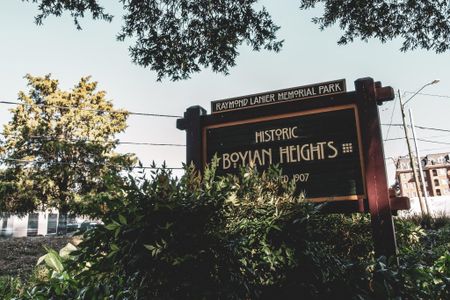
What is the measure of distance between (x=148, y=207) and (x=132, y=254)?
0.32 m

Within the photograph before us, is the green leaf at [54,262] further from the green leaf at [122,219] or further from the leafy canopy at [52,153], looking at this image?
the leafy canopy at [52,153]

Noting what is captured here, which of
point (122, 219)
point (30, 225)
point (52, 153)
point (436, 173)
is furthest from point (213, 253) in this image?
point (436, 173)

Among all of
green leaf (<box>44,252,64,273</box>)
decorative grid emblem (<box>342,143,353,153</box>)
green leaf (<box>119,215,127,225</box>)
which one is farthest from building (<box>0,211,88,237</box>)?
green leaf (<box>119,215,127,225</box>)

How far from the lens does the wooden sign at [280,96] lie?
4.80 meters

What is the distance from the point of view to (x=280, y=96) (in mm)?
5027

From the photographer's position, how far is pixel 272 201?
293 cm

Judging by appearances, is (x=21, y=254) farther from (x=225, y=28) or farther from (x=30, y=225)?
(x=30, y=225)

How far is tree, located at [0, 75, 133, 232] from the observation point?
2539 centimetres

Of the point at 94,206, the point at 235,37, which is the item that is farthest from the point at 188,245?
the point at 235,37

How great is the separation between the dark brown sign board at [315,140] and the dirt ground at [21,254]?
9179mm

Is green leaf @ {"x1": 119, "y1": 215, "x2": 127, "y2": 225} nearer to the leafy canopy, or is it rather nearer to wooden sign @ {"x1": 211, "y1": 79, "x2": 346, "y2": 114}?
wooden sign @ {"x1": 211, "y1": 79, "x2": 346, "y2": 114}

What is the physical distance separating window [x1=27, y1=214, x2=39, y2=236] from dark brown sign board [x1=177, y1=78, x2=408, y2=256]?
3796 centimetres

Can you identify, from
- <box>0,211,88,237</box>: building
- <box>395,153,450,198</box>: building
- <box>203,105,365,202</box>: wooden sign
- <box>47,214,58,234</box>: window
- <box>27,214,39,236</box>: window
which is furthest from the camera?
<box>395,153,450,198</box>: building

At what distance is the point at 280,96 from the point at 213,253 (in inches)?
125
